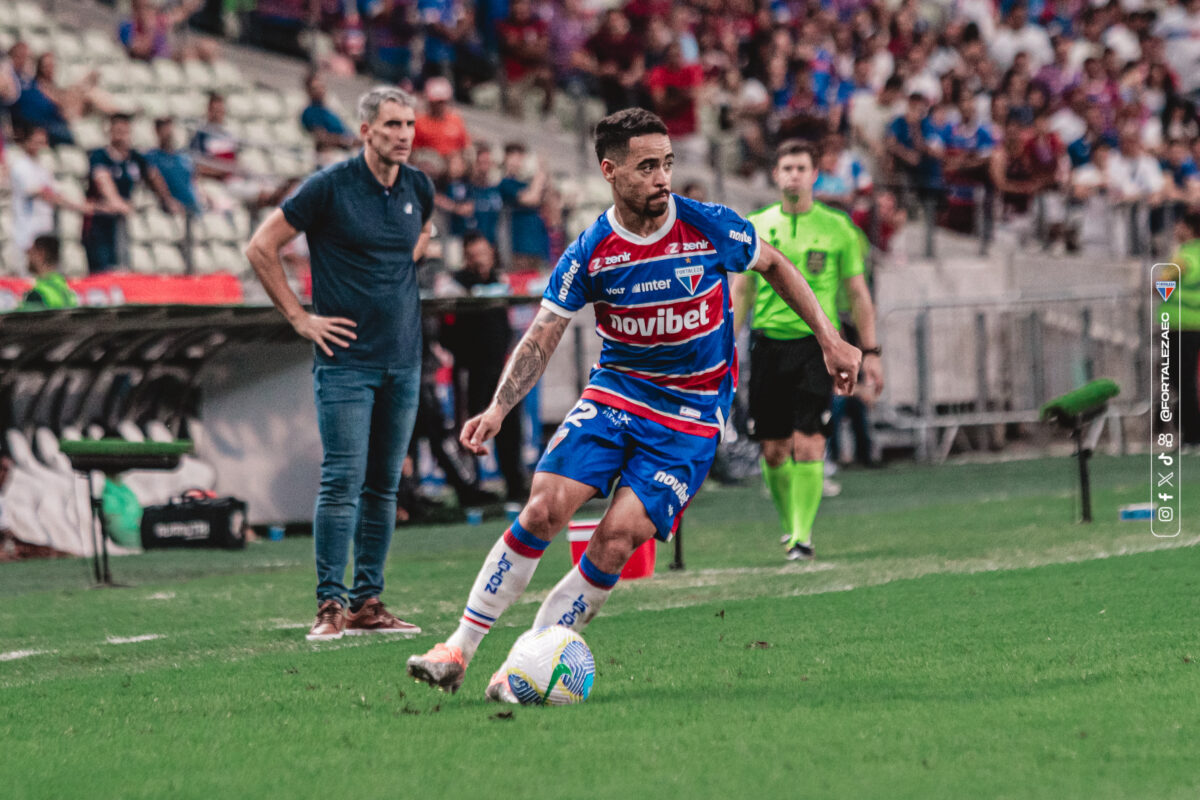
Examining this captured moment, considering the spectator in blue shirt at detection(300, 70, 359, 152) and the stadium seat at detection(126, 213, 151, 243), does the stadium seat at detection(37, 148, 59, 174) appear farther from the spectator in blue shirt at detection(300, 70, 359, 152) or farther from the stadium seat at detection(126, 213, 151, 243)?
the spectator in blue shirt at detection(300, 70, 359, 152)

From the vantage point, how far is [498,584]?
239 inches

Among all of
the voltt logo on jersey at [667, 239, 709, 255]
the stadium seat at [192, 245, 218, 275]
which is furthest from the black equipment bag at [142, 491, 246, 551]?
the voltt logo on jersey at [667, 239, 709, 255]

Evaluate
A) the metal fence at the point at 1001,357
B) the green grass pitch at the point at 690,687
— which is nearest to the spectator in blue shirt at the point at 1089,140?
the metal fence at the point at 1001,357

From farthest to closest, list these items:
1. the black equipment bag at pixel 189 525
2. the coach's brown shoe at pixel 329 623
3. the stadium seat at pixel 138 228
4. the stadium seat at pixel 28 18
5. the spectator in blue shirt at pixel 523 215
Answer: the stadium seat at pixel 28 18 → the spectator in blue shirt at pixel 523 215 → the stadium seat at pixel 138 228 → the black equipment bag at pixel 189 525 → the coach's brown shoe at pixel 329 623

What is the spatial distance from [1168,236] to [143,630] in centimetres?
1689

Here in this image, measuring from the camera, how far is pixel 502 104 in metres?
21.8

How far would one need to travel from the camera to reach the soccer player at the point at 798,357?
409 inches

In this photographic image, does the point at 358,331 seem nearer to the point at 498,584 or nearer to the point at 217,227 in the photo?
the point at 498,584

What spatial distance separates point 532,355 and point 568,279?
29 cm

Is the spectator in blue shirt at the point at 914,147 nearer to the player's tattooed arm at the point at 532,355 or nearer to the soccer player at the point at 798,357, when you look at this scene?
the soccer player at the point at 798,357

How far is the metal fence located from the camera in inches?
751

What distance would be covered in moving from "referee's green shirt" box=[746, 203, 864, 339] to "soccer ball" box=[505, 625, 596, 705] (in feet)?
16.1

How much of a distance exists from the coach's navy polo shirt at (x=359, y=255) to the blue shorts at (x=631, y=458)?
1986mm

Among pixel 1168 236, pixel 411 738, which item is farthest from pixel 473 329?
pixel 1168 236
